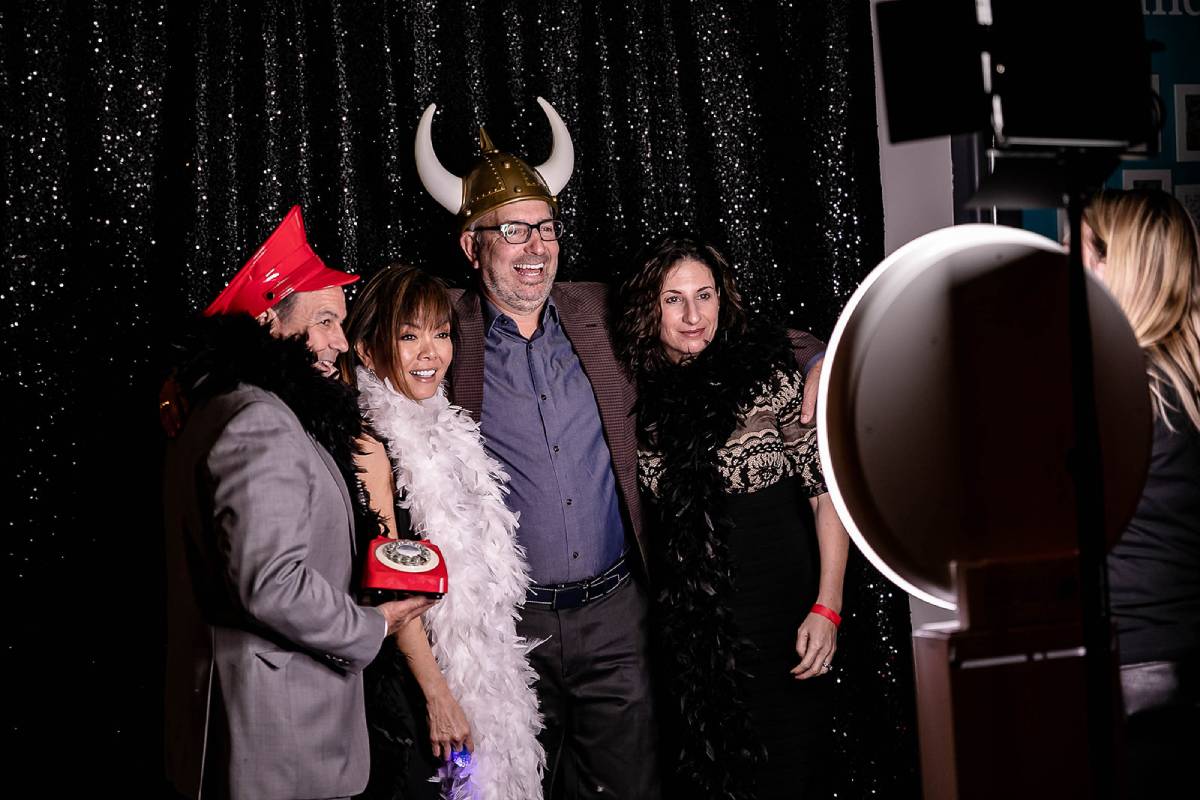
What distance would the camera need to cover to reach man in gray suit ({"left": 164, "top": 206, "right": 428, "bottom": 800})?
164cm

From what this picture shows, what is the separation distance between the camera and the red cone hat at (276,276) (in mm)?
1935

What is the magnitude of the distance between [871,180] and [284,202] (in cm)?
160

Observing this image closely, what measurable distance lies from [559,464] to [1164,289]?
126 cm

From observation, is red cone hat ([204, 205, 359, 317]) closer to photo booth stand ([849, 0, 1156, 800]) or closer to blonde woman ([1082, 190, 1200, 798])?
photo booth stand ([849, 0, 1156, 800])

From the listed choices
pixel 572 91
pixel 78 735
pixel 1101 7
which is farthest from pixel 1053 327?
pixel 78 735

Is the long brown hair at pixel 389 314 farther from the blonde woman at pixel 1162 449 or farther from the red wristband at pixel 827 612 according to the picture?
the blonde woman at pixel 1162 449

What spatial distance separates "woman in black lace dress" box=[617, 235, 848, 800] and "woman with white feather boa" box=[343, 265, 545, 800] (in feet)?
1.17

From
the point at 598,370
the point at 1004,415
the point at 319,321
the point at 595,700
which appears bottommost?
the point at 595,700

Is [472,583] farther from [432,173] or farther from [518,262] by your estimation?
[432,173]

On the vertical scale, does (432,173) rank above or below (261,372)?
above

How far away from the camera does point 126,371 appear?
7.67 ft

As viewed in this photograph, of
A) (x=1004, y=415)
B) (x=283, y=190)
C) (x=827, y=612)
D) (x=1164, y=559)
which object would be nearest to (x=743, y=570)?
(x=827, y=612)

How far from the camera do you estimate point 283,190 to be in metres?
2.49

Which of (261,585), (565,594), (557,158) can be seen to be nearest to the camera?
(261,585)
